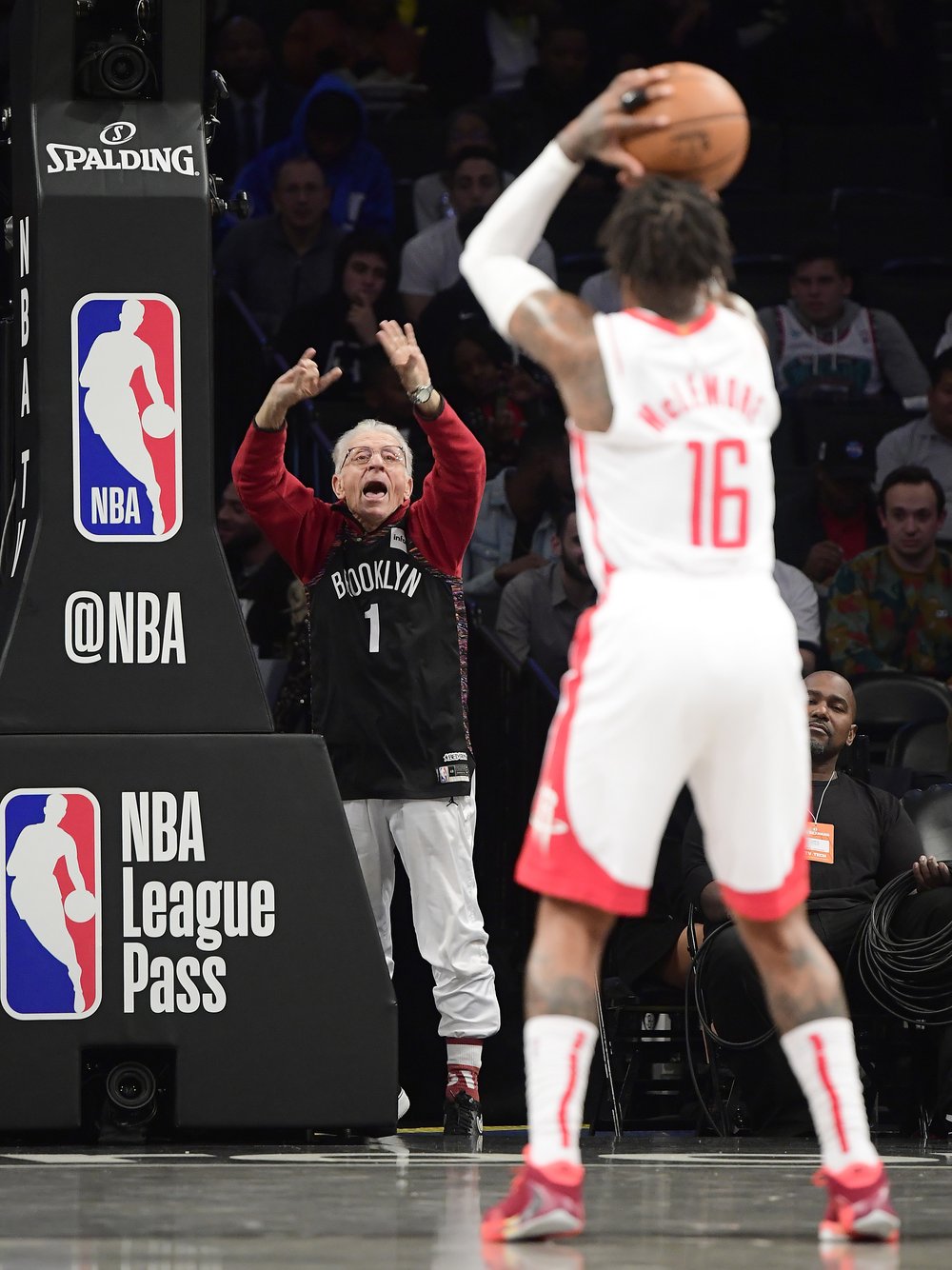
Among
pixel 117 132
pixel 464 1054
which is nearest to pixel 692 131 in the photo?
pixel 117 132

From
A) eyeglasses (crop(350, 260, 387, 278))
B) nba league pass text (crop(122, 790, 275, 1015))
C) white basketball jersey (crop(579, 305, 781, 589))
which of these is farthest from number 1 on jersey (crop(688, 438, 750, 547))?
eyeglasses (crop(350, 260, 387, 278))

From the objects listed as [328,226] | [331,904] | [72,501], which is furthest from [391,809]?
[328,226]

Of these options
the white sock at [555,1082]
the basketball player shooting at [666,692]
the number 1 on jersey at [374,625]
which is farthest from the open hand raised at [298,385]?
the white sock at [555,1082]

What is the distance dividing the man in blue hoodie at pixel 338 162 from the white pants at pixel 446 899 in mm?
6325

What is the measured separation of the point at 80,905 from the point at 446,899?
108 centimetres

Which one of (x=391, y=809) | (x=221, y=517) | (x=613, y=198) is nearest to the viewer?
(x=391, y=809)

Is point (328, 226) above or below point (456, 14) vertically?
below

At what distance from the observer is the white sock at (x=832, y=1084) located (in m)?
3.62

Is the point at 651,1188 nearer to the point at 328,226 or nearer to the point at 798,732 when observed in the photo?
the point at 798,732

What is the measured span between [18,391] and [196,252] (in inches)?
24.8

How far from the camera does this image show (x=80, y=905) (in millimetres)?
5426

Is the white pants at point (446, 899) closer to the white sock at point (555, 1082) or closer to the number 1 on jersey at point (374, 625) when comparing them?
the number 1 on jersey at point (374, 625)

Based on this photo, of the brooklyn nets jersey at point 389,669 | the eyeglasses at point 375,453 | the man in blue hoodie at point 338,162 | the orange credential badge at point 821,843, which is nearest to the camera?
the brooklyn nets jersey at point 389,669

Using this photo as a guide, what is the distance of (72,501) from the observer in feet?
18.2
